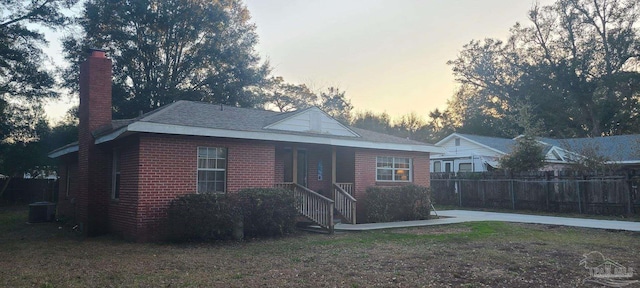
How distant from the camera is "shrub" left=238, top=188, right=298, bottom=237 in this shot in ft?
35.7

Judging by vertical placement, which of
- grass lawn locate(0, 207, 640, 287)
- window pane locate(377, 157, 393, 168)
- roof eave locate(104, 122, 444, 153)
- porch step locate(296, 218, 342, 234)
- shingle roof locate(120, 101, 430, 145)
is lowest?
grass lawn locate(0, 207, 640, 287)

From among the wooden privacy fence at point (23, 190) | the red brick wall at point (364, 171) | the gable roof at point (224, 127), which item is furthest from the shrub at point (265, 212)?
the wooden privacy fence at point (23, 190)

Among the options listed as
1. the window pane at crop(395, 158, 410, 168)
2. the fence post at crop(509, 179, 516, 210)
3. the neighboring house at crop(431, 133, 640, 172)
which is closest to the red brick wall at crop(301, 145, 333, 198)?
the window pane at crop(395, 158, 410, 168)

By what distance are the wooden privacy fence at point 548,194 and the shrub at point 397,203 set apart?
648cm

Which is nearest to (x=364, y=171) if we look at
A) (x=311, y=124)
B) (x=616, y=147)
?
(x=311, y=124)

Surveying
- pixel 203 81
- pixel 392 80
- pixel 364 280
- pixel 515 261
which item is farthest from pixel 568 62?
pixel 364 280

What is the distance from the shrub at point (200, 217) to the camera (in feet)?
33.0

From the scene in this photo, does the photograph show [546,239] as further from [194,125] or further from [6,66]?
[6,66]

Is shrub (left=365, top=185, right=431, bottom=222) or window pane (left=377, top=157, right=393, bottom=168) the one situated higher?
window pane (left=377, top=157, right=393, bottom=168)

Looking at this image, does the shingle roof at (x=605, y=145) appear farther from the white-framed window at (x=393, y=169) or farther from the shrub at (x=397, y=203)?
the shrub at (x=397, y=203)

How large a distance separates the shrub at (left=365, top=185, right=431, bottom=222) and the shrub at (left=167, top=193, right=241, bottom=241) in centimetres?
554

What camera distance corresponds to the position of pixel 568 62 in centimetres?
4084

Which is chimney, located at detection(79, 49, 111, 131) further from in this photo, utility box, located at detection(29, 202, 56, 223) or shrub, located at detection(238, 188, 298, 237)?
utility box, located at detection(29, 202, 56, 223)

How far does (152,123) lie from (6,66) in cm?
2051
